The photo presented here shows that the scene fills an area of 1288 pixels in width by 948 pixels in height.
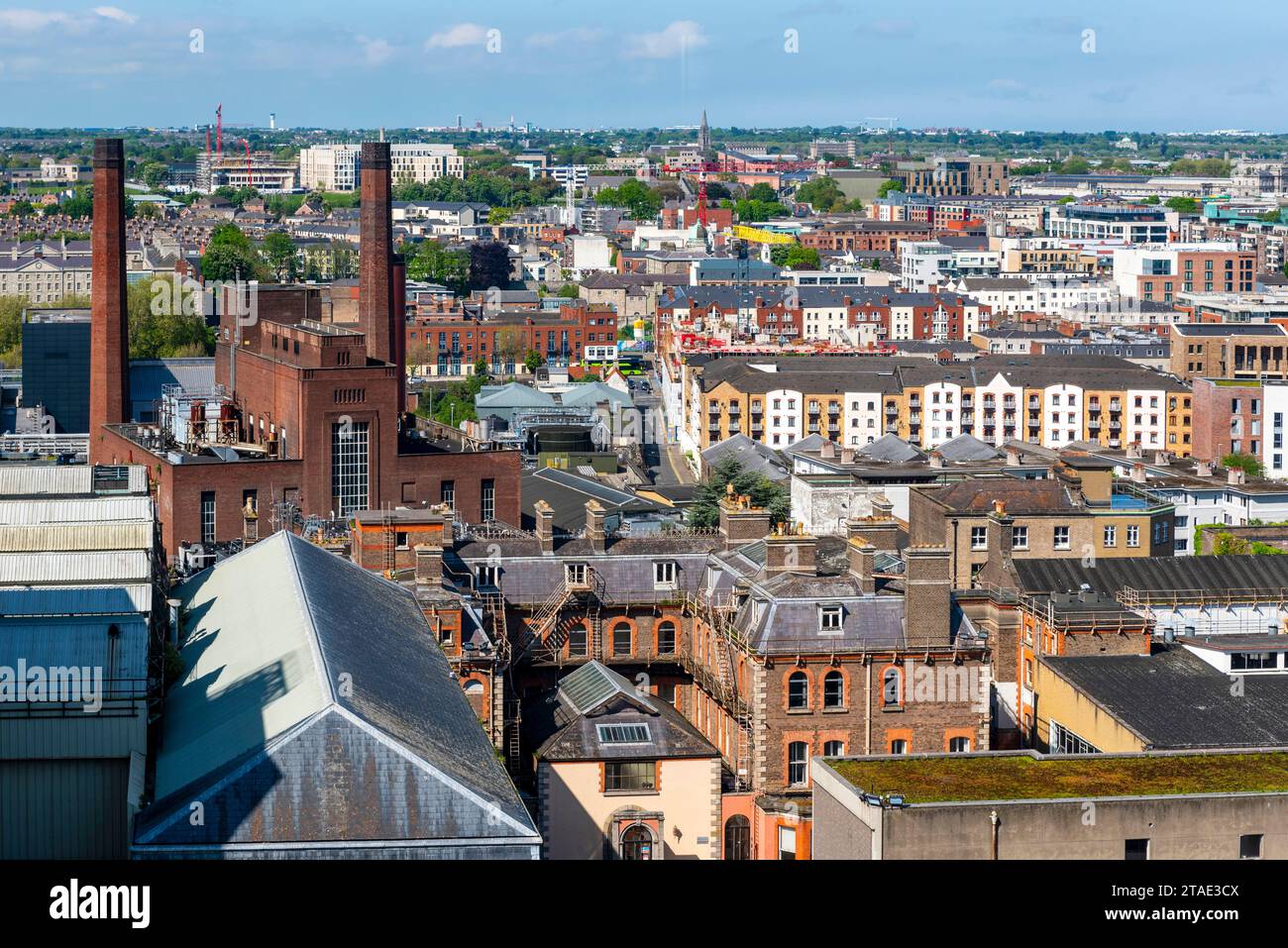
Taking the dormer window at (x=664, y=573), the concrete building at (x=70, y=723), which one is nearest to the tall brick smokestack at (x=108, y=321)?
the dormer window at (x=664, y=573)

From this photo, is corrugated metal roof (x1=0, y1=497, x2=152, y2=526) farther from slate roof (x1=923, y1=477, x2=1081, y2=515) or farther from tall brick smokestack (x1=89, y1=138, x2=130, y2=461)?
tall brick smokestack (x1=89, y1=138, x2=130, y2=461)

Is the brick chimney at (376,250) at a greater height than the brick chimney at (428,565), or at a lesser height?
greater

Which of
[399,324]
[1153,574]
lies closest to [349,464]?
[399,324]

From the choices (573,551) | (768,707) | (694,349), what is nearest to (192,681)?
(768,707)

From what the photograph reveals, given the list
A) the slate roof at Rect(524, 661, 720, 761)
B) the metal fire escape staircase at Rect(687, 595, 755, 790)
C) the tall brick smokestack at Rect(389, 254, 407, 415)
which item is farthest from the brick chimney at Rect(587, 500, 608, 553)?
the tall brick smokestack at Rect(389, 254, 407, 415)

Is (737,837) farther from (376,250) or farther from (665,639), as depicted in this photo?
(376,250)

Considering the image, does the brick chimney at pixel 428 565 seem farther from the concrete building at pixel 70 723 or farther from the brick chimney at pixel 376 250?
the brick chimney at pixel 376 250
